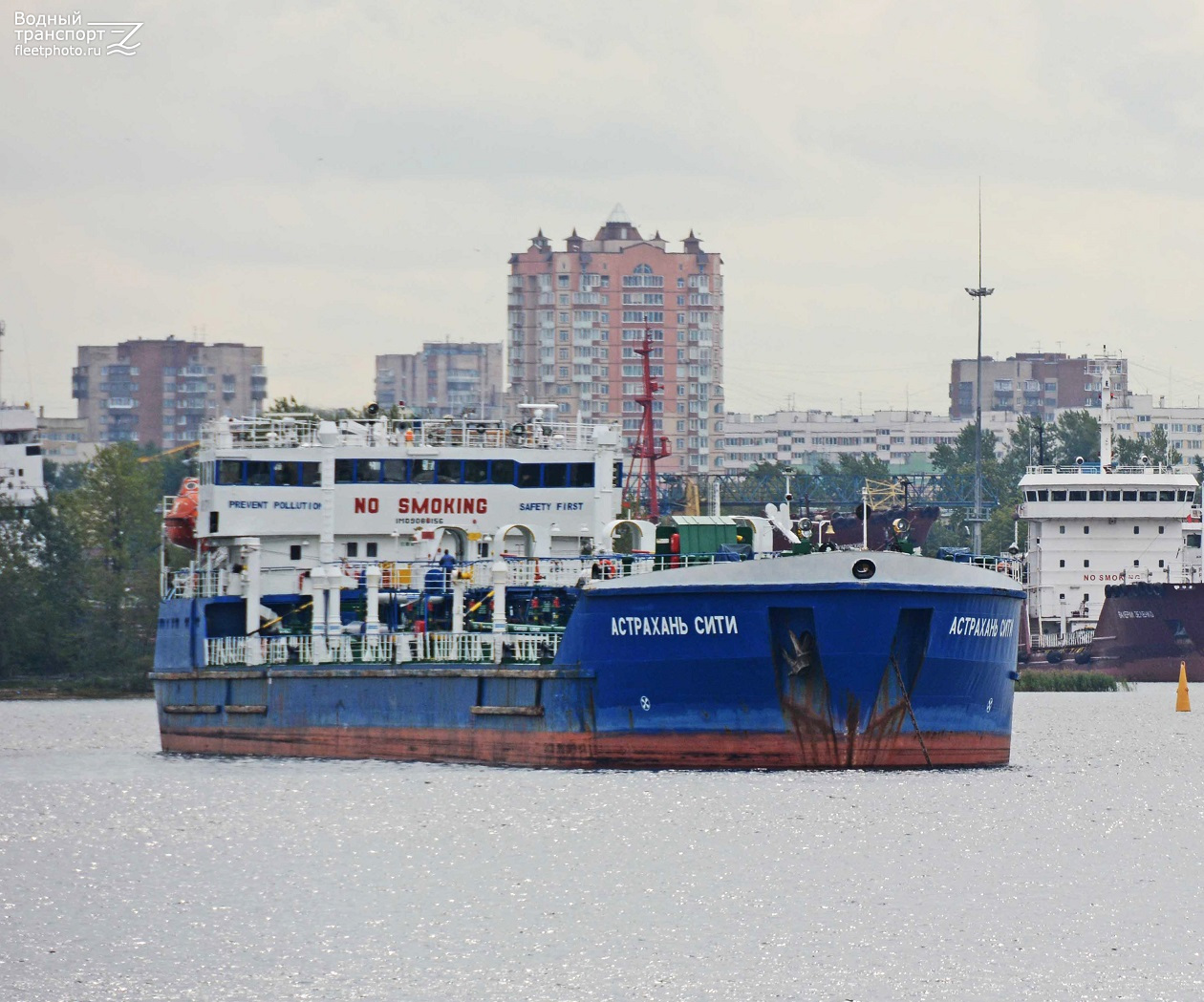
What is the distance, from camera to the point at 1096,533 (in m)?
123

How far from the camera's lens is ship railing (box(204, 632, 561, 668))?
172 ft

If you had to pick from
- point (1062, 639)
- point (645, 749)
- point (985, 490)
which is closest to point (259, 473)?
point (645, 749)

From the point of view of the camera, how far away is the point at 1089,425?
17725cm

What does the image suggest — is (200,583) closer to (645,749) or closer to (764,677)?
(645,749)

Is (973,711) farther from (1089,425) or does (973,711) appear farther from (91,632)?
(1089,425)

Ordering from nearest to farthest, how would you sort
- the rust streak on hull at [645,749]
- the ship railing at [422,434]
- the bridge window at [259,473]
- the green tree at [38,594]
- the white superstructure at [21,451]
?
the rust streak on hull at [645,749]
the bridge window at [259,473]
the ship railing at [422,434]
the green tree at [38,594]
the white superstructure at [21,451]

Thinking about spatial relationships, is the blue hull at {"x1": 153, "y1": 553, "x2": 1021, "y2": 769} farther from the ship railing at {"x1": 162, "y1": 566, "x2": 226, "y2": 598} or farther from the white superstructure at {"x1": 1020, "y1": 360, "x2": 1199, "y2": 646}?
the white superstructure at {"x1": 1020, "y1": 360, "x2": 1199, "y2": 646}

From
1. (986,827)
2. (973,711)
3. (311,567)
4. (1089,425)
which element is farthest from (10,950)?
(1089,425)

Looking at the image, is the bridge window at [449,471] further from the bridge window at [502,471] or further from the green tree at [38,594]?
the green tree at [38,594]

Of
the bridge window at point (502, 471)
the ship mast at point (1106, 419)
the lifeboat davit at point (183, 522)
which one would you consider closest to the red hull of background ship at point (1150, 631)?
the ship mast at point (1106, 419)

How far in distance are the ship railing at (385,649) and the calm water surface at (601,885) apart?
251 centimetres

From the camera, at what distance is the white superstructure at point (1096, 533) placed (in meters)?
121

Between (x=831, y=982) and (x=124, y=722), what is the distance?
5536 centimetres

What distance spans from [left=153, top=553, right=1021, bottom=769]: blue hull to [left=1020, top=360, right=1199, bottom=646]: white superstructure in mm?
70414
